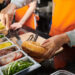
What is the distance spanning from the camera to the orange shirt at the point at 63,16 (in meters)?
1.36

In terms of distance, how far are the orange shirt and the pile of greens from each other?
0.75 meters

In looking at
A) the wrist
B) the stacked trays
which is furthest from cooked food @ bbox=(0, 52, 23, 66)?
the wrist

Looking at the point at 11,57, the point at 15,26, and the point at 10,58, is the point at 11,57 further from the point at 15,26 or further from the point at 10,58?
the point at 15,26

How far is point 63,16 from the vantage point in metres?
1.42

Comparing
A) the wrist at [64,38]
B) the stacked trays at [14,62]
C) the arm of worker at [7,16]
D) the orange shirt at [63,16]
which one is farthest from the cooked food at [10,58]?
the orange shirt at [63,16]

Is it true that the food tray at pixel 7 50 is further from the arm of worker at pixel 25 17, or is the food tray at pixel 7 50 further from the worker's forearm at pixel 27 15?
the worker's forearm at pixel 27 15

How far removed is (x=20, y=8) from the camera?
5.17 ft

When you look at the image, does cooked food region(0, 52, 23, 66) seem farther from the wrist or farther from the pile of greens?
the wrist

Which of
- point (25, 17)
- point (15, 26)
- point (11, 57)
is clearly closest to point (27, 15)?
point (25, 17)

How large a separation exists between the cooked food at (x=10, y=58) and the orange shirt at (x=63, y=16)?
26.7 inches

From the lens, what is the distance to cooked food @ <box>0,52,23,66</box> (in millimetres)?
861

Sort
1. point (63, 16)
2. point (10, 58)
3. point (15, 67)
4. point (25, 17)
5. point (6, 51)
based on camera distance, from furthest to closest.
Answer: point (25, 17), point (63, 16), point (6, 51), point (10, 58), point (15, 67)

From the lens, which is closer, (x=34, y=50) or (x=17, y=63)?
(x=17, y=63)

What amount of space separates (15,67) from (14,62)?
0.19 feet
